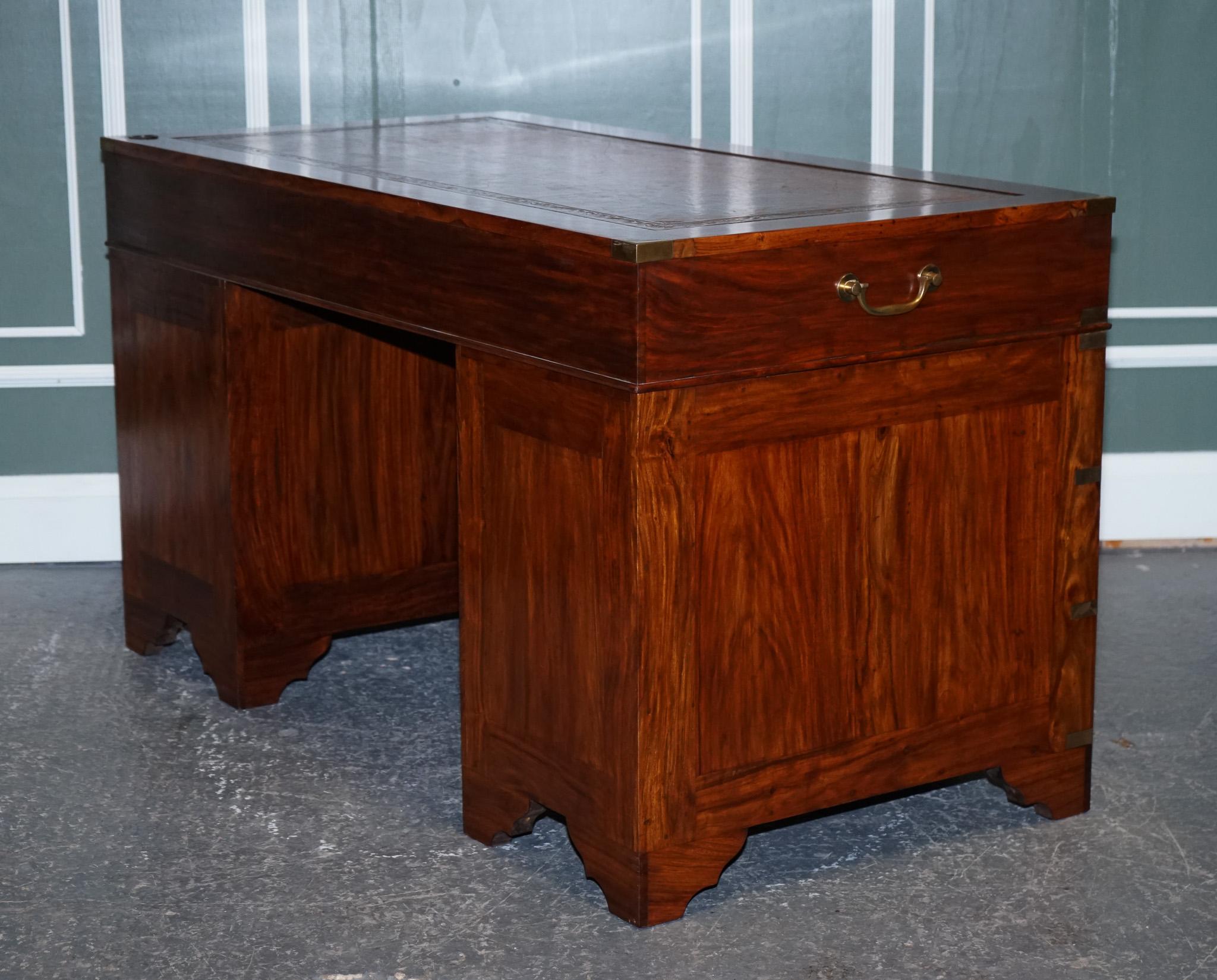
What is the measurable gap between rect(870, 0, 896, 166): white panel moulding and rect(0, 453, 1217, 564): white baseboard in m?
0.81

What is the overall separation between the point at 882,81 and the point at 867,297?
67.1 inches

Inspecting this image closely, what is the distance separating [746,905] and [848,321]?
753 millimetres

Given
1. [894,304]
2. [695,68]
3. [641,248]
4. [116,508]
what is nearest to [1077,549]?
[894,304]

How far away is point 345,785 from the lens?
9.35 feet

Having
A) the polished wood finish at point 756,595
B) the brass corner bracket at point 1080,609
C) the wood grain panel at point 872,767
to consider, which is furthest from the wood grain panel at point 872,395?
the wood grain panel at point 872,767

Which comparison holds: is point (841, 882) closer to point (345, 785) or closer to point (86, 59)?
point (345, 785)

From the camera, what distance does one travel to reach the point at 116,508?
156 inches

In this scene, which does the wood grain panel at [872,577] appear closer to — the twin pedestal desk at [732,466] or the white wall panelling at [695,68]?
the twin pedestal desk at [732,466]

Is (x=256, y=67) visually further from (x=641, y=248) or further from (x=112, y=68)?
(x=641, y=248)

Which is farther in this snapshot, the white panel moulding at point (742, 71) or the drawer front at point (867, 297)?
the white panel moulding at point (742, 71)

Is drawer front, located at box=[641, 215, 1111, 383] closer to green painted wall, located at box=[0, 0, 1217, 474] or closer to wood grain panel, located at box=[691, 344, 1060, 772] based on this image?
wood grain panel, located at box=[691, 344, 1060, 772]

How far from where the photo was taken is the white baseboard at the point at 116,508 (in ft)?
13.0

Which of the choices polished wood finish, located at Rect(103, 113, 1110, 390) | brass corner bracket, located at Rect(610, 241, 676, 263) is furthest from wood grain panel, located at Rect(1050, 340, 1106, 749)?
brass corner bracket, located at Rect(610, 241, 676, 263)

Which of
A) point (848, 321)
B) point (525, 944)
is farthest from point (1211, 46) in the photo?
point (525, 944)
